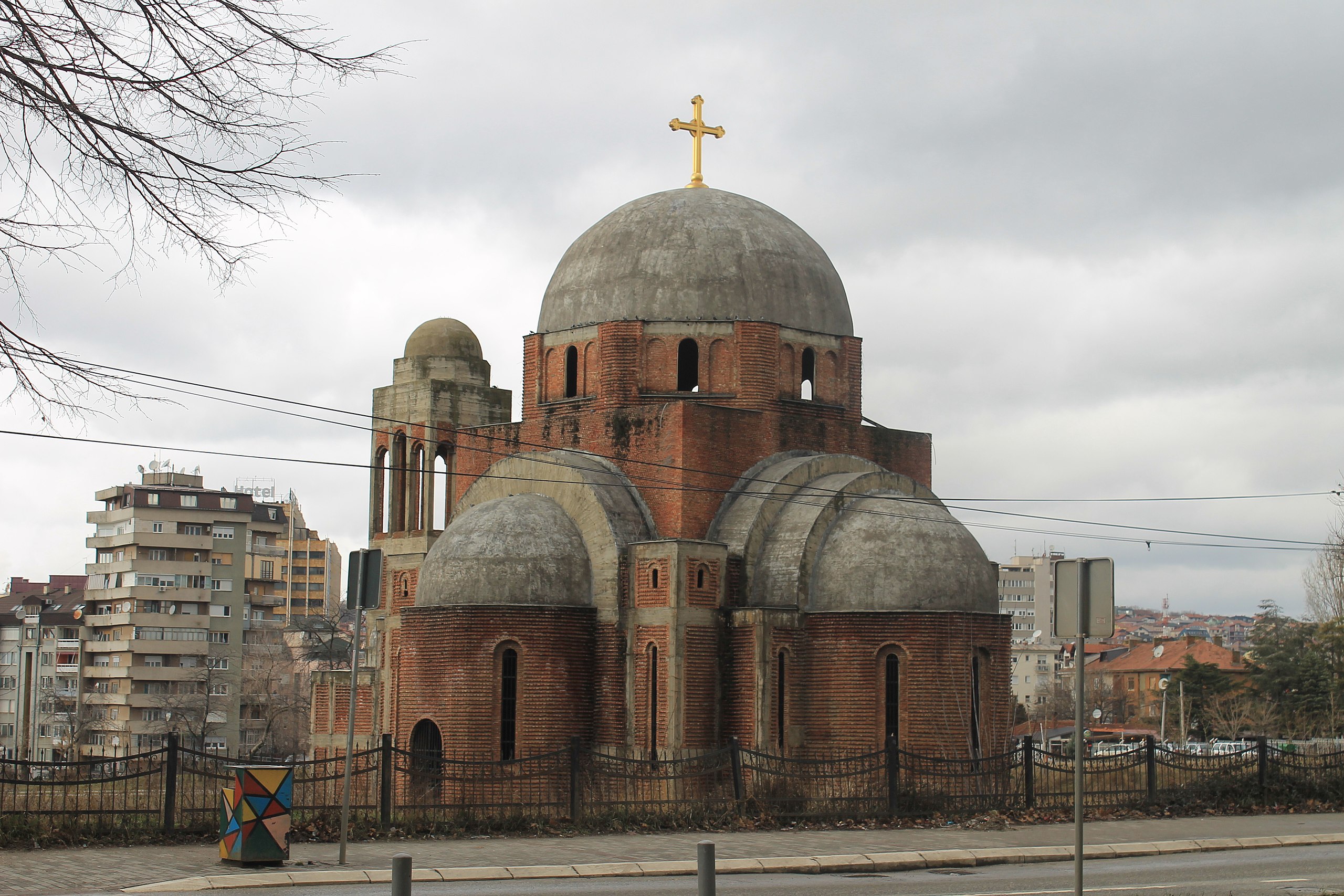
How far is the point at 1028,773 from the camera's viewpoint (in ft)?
63.1

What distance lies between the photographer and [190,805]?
616 inches

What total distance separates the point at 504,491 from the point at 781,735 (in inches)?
275

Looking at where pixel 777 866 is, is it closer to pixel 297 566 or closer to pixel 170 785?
pixel 170 785

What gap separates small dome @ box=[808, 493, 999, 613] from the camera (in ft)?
78.3

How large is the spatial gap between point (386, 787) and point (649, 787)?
4.79m

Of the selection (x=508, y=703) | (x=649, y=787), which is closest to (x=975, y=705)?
(x=649, y=787)

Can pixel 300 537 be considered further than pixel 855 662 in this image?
Yes

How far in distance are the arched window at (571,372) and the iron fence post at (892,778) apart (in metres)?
11.3

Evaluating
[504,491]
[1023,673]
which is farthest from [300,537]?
[504,491]

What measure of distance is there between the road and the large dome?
13.8m

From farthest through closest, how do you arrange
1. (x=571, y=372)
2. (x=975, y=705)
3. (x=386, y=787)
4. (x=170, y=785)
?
(x=571, y=372) < (x=975, y=705) < (x=386, y=787) < (x=170, y=785)

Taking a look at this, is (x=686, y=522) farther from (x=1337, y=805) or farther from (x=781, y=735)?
(x=1337, y=805)

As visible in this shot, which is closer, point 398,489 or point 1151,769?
point 1151,769

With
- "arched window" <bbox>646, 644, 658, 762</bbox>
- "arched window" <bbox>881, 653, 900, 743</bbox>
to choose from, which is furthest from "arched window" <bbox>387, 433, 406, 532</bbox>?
"arched window" <bbox>881, 653, 900, 743</bbox>
